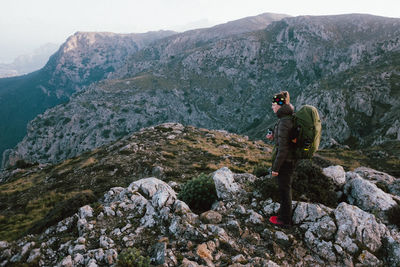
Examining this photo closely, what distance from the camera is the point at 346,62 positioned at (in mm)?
109938

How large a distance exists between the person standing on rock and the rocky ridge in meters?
0.56

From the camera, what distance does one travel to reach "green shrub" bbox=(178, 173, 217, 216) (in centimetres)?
1057

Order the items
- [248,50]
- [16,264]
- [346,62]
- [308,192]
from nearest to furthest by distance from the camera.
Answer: [16,264], [308,192], [346,62], [248,50]

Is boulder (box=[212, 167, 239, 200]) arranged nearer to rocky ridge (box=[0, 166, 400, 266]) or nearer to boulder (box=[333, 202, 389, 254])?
rocky ridge (box=[0, 166, 400, 266])

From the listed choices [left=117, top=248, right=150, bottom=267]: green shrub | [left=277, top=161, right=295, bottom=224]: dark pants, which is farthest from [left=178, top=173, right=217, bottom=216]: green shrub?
[left=117, top=248, right=150, bottom=267]: green shrub

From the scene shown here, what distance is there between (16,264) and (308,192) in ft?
39.5

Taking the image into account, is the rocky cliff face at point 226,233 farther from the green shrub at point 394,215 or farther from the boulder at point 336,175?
the green shrub at point 394,215

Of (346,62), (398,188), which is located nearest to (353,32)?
(346,62)

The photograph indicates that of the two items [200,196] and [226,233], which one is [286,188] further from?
[200,196]

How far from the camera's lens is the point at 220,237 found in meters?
7.66

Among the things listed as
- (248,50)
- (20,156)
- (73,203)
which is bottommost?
(20,156)

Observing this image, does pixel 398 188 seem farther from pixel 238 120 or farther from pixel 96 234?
→ pixel 238 120

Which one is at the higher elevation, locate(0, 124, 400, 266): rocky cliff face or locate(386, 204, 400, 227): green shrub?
locate(0, 124, 400, 266): rocky cliff face

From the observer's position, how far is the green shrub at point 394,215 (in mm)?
8278
